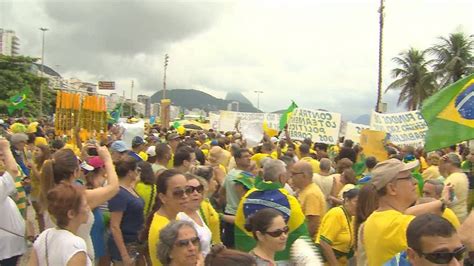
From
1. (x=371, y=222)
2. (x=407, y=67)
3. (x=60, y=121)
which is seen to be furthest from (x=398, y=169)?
(x=407, y=67)

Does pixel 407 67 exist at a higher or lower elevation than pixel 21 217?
higher

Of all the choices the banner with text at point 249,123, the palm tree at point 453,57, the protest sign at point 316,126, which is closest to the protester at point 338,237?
the banner with text at point 249,123

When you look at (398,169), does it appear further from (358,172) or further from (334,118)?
(334,118)

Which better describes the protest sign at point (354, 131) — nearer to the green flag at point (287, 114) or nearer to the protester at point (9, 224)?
the green flag at point (287, 114)

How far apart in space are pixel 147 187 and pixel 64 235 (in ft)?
7.97

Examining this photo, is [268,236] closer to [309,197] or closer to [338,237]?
[338,237]

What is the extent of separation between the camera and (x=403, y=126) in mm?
13047

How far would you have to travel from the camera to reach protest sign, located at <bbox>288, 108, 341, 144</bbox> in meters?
14.6

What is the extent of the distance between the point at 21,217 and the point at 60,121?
5061 mm

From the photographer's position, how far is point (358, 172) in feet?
28.1

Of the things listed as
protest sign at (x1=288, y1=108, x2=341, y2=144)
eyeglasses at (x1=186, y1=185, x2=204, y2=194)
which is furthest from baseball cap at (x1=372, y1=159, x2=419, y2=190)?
protest sign at (x1=288, y1=108, x2=341, y2=144)

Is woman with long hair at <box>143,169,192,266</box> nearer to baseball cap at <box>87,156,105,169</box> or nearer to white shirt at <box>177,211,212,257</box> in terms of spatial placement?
white shirt at <box>177,211,212,257</box>

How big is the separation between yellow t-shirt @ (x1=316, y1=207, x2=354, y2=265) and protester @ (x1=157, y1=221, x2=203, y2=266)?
186cm

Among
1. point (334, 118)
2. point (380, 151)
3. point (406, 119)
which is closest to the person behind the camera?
point (380, 151)
